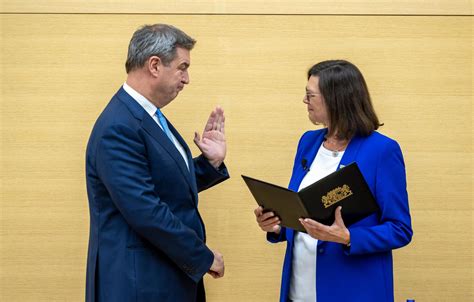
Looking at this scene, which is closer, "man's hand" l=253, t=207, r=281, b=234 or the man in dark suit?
the man in dark suit

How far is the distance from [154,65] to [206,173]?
1.99 ft

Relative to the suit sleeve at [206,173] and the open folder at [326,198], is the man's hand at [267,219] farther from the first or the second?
the suit sleeve at [206,173]

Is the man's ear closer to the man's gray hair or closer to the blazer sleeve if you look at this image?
the man's gray hair

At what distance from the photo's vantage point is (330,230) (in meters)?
2.49

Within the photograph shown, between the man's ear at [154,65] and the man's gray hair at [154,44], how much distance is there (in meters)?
0.01

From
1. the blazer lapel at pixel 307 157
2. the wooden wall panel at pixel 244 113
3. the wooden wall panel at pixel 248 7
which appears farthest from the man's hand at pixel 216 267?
the wooden wall panel at pixel 248 7

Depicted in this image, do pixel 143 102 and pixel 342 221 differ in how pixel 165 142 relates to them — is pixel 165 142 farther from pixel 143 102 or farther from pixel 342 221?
pixel 342 221

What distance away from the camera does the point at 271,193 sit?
2.50 meters

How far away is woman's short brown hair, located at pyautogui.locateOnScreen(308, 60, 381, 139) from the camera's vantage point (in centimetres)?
268

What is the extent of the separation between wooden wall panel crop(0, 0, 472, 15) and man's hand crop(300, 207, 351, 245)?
5.87 ft

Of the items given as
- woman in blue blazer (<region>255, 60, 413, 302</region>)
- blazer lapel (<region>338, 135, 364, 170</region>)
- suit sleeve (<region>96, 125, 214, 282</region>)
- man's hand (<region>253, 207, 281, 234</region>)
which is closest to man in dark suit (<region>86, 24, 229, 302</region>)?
suit sleeve (<region>96, 125, 214, 282</region>)

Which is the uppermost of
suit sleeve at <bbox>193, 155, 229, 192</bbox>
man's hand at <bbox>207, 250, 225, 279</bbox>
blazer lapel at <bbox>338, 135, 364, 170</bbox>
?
blazer lapel at <bbox>338, 135, 364, 170</bbox>

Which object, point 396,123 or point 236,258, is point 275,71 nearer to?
point 396,123

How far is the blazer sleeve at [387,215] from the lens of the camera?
2.51 meters
